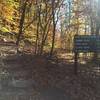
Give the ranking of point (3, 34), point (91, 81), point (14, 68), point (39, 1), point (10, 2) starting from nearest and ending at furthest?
point (91, 81)
point (14, 68)
point (39, 1)
point (10, 2)
point (3, 34)

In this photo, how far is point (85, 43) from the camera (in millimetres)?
13734

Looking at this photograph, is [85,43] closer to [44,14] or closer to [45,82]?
[45,82]

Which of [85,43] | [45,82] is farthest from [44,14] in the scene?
[45,82]

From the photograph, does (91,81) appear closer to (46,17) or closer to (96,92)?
(96,92)

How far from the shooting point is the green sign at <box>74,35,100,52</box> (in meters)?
13.6

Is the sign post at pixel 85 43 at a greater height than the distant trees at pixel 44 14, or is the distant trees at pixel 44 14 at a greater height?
the distant trees at pixel 44 14

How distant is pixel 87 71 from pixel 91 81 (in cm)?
165

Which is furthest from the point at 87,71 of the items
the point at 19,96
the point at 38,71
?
the point at 19,96

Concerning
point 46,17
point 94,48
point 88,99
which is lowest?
point 88,99

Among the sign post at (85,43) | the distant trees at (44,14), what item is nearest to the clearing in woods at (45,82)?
the sign post at (85,43)

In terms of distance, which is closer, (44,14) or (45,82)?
(45,82)

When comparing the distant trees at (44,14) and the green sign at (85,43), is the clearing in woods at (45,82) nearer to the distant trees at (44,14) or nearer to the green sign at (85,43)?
the green sign at (85,43)

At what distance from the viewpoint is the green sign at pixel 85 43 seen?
13.6 m

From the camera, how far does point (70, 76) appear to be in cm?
1328
